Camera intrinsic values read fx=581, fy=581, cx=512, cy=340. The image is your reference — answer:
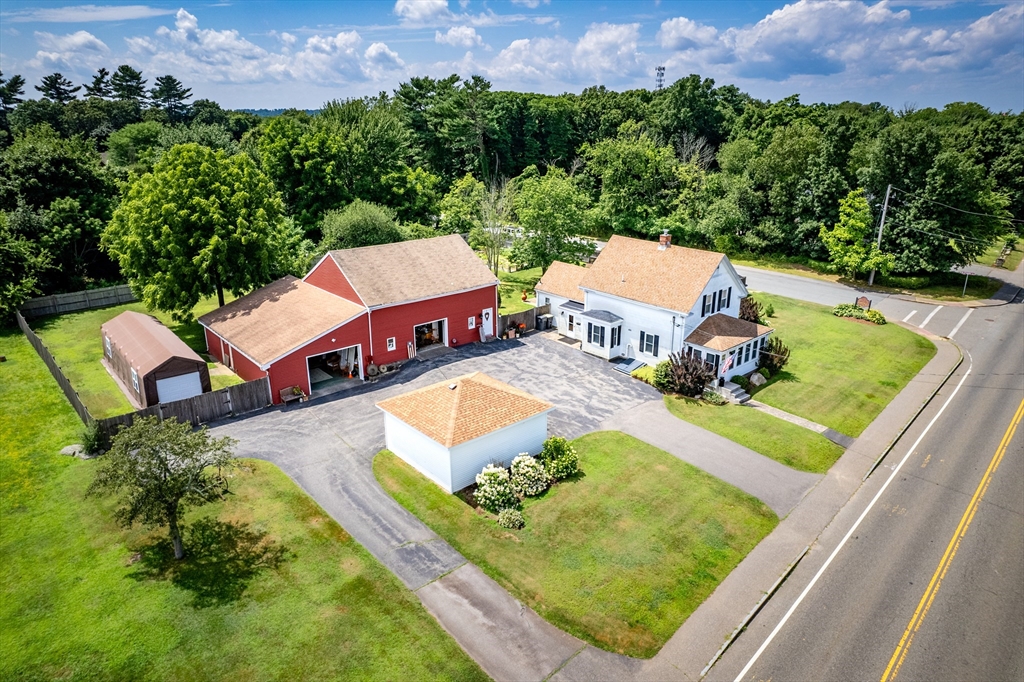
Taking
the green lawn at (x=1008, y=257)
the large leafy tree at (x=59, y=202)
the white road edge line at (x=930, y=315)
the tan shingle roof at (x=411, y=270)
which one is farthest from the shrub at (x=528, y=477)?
the green lawn at (x=1008, y=257)

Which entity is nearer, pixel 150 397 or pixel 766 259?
pixel 150 397

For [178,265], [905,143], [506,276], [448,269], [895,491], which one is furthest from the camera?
[506,276]

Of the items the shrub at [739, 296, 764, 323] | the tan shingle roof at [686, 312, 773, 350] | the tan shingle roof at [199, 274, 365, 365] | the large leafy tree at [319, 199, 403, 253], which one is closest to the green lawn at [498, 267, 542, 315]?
the large leafy tree at [319, 199, 403, 253]

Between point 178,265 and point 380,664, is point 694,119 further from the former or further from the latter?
point 380,664

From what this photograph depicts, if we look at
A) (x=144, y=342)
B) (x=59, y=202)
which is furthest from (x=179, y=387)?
(x=59, y=202)

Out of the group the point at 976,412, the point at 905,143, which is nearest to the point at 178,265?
the point at 976,412
